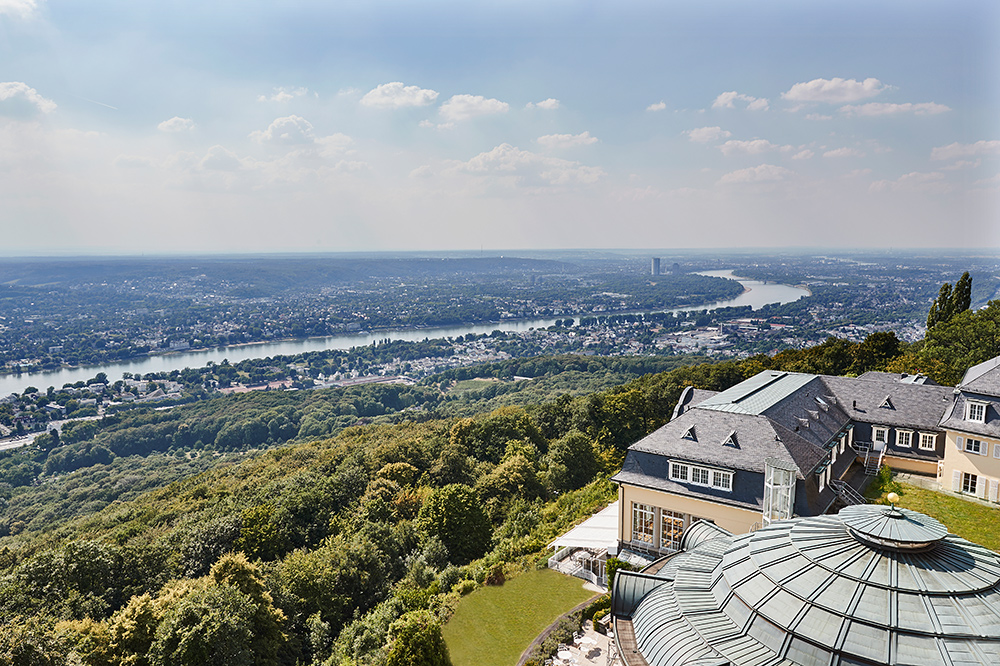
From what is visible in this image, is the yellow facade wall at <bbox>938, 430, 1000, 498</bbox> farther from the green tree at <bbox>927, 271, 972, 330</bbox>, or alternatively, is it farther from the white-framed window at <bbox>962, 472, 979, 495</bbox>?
the green tree at <bbox>927, 271, 972, 330</bbox>

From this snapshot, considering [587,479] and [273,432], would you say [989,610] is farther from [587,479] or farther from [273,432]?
[273,432]

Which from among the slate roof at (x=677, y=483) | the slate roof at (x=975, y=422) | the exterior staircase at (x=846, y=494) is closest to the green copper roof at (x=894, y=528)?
the slate roof at (x=677, y=483)

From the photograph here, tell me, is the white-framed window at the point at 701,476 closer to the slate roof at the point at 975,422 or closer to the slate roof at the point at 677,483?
the slate roof at the point at 677,483

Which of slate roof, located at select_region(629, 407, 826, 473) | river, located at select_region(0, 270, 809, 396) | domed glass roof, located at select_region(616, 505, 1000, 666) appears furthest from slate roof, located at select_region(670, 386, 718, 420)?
river, located at select_region(0, 270, 809, 396)

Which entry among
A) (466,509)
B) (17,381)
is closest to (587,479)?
(466,509)

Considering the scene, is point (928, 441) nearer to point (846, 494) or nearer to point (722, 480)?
point (846, 494)
